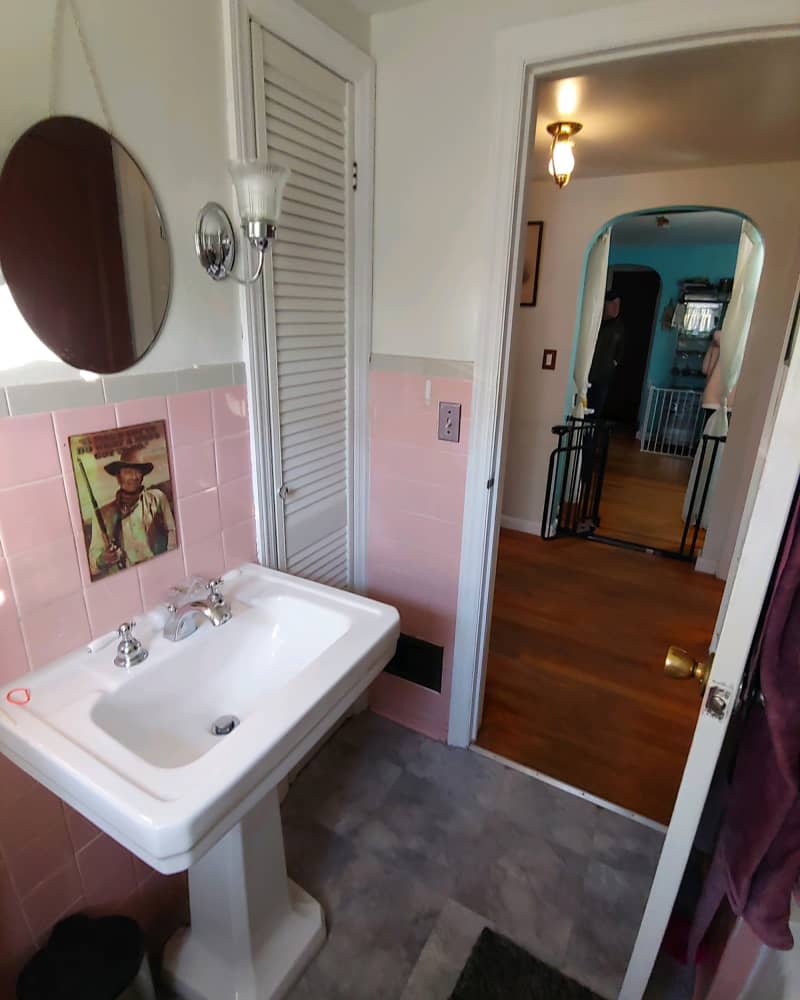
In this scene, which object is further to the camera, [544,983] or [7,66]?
[544,983]

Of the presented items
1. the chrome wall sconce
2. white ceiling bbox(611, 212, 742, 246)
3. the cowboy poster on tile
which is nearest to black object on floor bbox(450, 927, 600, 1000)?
the cowboy poster on tile

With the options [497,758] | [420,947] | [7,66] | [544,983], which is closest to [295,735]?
[420,947]

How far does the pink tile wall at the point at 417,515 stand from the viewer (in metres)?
1.68

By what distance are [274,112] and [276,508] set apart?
96 cm

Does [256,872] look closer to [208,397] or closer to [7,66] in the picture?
[208,397]

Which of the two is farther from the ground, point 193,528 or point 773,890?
point 193,528

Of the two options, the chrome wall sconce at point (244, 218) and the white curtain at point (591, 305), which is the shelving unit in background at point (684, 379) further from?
the chrome wall sconce at point (244, 218)

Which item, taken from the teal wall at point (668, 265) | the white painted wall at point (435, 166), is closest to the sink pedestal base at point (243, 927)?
the white painted wall at point (435, 166)

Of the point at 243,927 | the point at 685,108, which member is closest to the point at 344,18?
the point at 685,108

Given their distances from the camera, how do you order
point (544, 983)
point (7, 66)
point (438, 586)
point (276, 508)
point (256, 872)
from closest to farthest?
1. point (7, 66)
2. point (256, 872)
3. point (544, 983)
4. point (276, 508)
5. point (438, 586)

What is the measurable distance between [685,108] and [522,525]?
2.50m

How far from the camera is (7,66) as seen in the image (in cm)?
81

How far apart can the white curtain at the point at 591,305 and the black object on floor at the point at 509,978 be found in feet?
10.2

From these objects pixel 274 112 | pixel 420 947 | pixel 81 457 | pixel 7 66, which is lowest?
pixel 420 947
